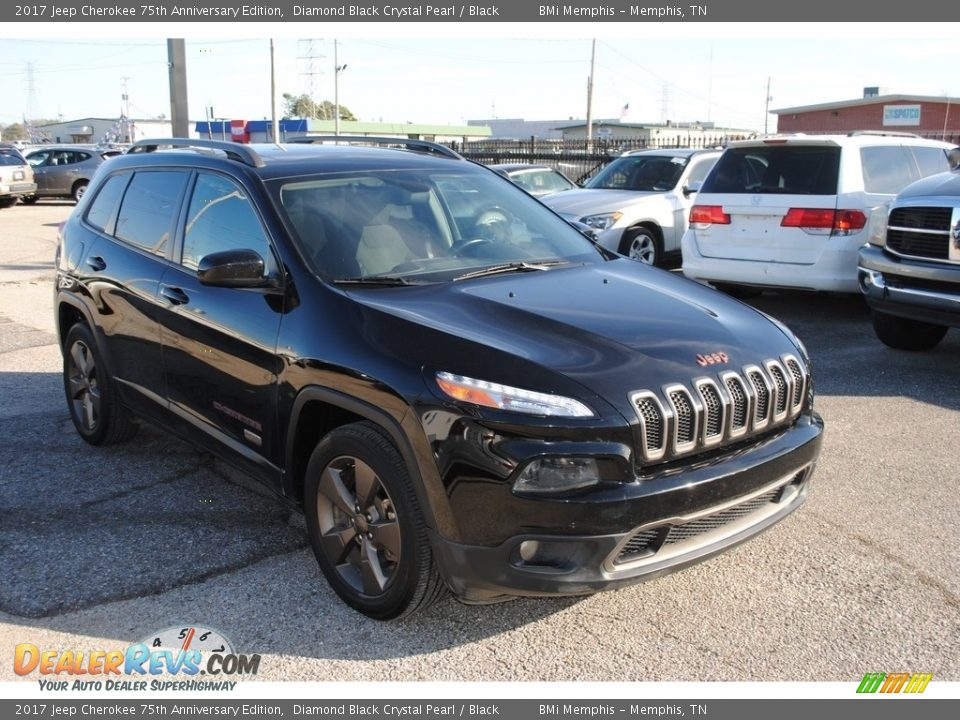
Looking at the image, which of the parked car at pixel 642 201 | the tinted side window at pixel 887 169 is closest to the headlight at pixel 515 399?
the tinted side window at pixel 887 169

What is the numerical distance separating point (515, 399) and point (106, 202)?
354cm

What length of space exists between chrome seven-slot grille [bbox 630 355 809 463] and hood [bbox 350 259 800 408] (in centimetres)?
5

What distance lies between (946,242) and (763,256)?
2285 mm

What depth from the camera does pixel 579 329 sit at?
3422 millimetres

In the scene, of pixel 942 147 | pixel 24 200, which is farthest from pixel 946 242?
pixel 24 200

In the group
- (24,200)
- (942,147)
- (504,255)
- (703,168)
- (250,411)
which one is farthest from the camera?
(24,200)

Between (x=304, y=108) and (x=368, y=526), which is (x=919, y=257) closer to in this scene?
(x=368, y=526)

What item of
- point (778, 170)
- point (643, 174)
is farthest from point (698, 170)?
point (778, 170)

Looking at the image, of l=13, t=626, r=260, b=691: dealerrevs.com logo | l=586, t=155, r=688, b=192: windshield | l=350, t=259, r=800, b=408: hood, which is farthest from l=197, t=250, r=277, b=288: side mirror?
l=586, t=155, r=688, b=192: windshield

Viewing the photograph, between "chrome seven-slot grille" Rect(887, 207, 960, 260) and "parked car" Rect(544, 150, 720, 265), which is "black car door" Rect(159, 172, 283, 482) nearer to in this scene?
"chrome seven-slot grille" Rect(887, 207, 960, 260)

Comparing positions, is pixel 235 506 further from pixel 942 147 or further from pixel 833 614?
pixel 942 147

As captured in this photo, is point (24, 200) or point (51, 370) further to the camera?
point (24, 200)

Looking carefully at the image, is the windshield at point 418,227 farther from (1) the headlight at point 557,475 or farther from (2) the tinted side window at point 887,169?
(2) the tinted side window at point 887,169

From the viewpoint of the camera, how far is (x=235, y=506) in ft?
15.1
